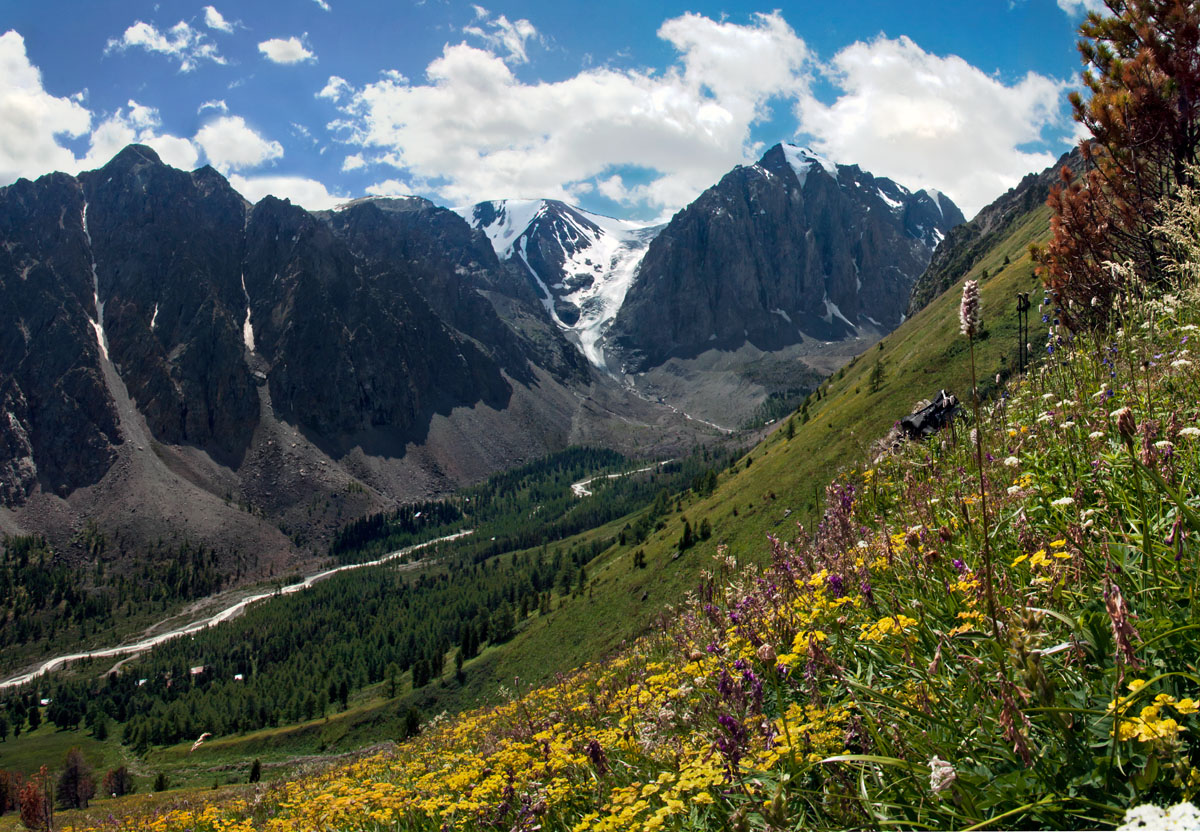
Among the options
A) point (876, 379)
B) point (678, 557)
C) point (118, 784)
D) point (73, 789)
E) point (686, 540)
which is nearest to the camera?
point (73, 789)

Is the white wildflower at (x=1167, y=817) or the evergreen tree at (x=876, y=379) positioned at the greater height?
the evergreen tree at (x=876, y=379)

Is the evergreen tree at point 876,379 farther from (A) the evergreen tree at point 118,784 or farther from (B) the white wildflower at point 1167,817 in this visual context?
(A) the evergreen tree at point 118,784

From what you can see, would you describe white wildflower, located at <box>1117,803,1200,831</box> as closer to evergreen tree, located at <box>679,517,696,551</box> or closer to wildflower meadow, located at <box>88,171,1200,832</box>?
wildflower meadow, located at <box>88,171,1200,832</box>

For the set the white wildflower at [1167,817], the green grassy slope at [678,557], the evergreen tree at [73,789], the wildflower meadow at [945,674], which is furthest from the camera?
the evergreen tree at [73,789]

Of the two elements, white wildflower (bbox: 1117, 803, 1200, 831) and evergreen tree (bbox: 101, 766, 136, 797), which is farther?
evergreen tree (bbox: 101, 766, 136, 797)

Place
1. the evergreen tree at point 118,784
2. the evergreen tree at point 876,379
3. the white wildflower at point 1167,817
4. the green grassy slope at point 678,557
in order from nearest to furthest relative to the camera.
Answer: the white wildflower at point 1167,817 < the green grassy slope at point 678,557 < the evergreen tree at point 876,379 < the evergreen tree at point 118,784

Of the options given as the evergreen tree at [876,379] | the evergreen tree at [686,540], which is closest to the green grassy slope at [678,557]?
the evergreen tree at [876,379]

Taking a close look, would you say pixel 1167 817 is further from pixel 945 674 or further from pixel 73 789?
pixel 73 789

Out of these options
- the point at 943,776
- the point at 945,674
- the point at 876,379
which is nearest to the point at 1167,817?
the point at 943,776

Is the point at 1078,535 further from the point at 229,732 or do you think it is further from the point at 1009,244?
the point at 229,732

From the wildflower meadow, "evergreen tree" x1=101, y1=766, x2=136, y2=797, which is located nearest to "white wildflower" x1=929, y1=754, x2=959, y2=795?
the wildflower meadow

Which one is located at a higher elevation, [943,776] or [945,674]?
[943,776]

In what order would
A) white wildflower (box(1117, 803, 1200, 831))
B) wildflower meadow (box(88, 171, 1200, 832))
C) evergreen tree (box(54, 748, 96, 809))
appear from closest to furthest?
white wildflower (box(1117, 803, 1200, 831)), wildflower meadow (box(88, 171, 1200, 832)), evergreen tree (box(54, 748, 96, 809))

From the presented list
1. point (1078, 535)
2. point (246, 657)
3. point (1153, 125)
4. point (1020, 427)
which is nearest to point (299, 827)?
point (1078, 535)
